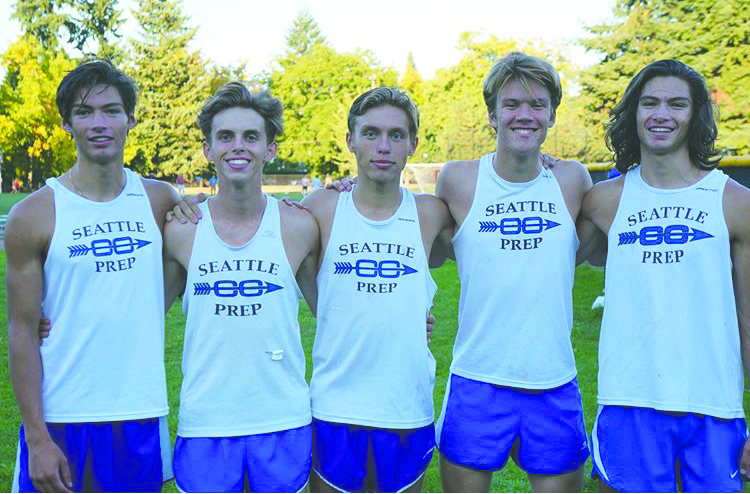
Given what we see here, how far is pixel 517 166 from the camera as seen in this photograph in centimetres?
368

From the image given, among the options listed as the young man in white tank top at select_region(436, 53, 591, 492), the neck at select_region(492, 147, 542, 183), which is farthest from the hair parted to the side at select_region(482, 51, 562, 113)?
the neck at select_region(492, 147, 542, 183)

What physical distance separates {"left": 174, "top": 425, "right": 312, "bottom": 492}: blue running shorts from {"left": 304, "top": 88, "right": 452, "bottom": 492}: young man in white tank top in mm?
216

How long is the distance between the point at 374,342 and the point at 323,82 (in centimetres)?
5801

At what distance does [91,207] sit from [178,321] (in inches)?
292

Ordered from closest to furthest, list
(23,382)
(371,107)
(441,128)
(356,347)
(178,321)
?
(23,382) < (356,347) < (371,107) < (178,321) < (441,128)

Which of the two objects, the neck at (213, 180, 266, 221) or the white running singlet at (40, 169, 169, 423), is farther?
the neck at (213, 180, 266, 221)

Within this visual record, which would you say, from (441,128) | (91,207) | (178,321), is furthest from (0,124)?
(91,207)

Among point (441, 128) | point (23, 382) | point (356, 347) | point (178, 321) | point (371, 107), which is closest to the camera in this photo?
point (23, 382)

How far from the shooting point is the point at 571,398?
11.8 feet

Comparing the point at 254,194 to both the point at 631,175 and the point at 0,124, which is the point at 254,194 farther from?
the point at 0,124

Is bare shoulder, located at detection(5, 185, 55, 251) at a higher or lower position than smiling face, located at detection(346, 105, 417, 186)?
lower

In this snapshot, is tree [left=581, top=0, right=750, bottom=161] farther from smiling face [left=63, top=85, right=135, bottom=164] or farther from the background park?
smiling face [left=63, top=85, right=135, bottom=164]

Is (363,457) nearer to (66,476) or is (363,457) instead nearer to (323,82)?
(66,476)

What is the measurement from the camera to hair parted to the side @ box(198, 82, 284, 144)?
11.5 ft
